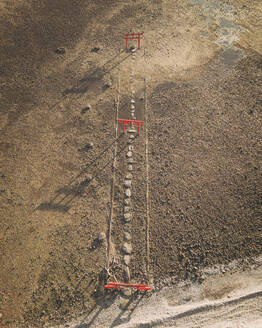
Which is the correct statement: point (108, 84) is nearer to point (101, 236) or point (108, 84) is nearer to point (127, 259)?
point (101, 236)

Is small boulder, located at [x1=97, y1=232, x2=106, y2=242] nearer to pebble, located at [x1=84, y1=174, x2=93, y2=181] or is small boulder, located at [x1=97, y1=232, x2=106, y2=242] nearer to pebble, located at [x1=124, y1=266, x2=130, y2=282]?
pebble, located at [x1=124, y1=266, x2=130, y2=282]

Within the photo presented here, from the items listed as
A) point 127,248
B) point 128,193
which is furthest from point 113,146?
point 127,248

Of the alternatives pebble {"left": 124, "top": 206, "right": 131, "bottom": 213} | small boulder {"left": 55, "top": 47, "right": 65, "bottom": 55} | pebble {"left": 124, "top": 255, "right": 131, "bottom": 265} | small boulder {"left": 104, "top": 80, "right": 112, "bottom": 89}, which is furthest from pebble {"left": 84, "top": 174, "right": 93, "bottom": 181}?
small boulder {"left": 55, "top": 47, "right": 65, "bottom": 55}

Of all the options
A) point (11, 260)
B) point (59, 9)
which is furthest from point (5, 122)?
point (59, 9)

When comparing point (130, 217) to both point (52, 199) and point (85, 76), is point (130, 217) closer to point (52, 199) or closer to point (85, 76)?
point (52, 199)

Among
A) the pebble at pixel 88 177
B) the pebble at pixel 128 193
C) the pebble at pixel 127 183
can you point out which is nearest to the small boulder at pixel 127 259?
the pebble at pixel 128 193

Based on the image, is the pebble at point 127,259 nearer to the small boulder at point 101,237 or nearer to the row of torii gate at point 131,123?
the row of torii gate at point 131,123

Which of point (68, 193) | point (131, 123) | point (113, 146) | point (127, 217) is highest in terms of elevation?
point (131, 123)

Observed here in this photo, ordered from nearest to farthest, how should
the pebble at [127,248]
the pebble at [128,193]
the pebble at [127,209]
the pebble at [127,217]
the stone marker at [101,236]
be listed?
the pebble at [127,248] < the stone marker at [101,236] < the pebble at [127,217] < the pebble at [127,209] < the pebble at [128,193]
